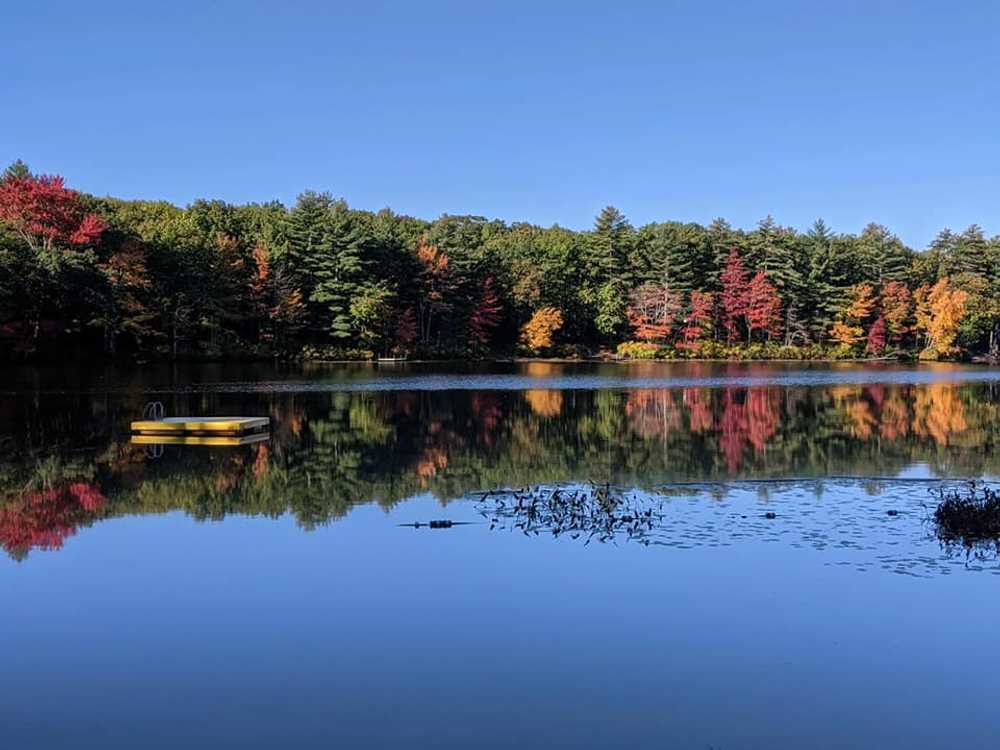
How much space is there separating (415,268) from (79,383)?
3326 cm

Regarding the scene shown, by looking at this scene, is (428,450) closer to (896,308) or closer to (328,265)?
(328,265)

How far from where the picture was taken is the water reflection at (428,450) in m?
13.6

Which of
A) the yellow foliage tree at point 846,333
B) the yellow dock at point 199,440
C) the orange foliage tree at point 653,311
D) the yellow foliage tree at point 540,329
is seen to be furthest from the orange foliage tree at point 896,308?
the yellow dock at point 199,440

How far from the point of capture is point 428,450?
18.7m

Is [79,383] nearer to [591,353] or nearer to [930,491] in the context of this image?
Answer: [930,491]

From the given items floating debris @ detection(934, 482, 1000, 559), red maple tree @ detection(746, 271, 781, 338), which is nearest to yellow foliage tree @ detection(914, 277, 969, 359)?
red maple tree @ detection(746, 271, 781, 338)

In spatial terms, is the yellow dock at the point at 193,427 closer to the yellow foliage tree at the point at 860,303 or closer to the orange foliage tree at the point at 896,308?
the yellow foliage tree at the point at 860,303

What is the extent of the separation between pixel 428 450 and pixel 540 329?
2126 inches

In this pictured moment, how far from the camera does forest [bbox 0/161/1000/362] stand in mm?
54219

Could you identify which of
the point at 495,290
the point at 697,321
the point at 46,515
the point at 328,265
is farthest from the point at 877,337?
the point at 46,515

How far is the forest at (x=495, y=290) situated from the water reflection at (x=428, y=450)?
76.4ft

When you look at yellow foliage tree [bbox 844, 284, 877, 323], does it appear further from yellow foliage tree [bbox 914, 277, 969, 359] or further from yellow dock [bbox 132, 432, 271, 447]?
yellow dock [bbox 132, 432, 271, 447]

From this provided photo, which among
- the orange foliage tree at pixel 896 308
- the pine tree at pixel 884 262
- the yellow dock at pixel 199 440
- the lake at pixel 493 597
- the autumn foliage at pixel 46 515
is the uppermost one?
Answer: the pine tree at pixel 884 262

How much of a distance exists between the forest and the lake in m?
36.1
